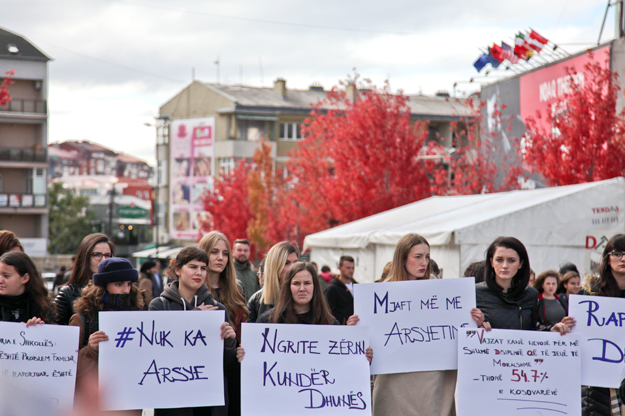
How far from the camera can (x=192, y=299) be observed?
206 inches

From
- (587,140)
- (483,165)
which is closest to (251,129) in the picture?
(483,165)

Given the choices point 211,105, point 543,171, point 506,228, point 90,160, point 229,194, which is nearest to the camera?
point 506,228

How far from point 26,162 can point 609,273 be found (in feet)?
170

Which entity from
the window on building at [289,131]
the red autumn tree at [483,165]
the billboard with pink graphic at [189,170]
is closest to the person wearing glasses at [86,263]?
the red autumn tree at [483,165]

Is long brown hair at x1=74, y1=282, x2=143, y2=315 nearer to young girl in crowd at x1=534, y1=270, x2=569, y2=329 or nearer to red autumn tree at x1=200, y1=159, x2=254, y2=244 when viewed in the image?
young girl in crowd at x1=534, y1=270, x2=569, y2=329

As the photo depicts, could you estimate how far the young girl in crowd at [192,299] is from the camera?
512 centimetres

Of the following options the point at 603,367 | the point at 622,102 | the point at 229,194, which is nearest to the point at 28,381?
the point at 603,367

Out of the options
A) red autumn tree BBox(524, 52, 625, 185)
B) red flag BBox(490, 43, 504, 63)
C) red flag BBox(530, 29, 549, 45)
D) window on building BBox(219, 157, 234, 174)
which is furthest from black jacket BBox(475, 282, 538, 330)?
window on building BBox(219, 157, 234, 174)

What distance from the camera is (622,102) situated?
18828 millimetres

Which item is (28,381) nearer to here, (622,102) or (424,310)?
(424,310)

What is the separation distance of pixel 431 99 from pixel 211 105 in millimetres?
20185

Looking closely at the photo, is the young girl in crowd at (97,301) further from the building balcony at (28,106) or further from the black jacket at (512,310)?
the building balcony at (28,106)

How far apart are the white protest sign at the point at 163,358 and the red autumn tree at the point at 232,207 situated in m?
38.2

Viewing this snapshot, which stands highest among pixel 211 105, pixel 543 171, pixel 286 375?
pixel 211 105
